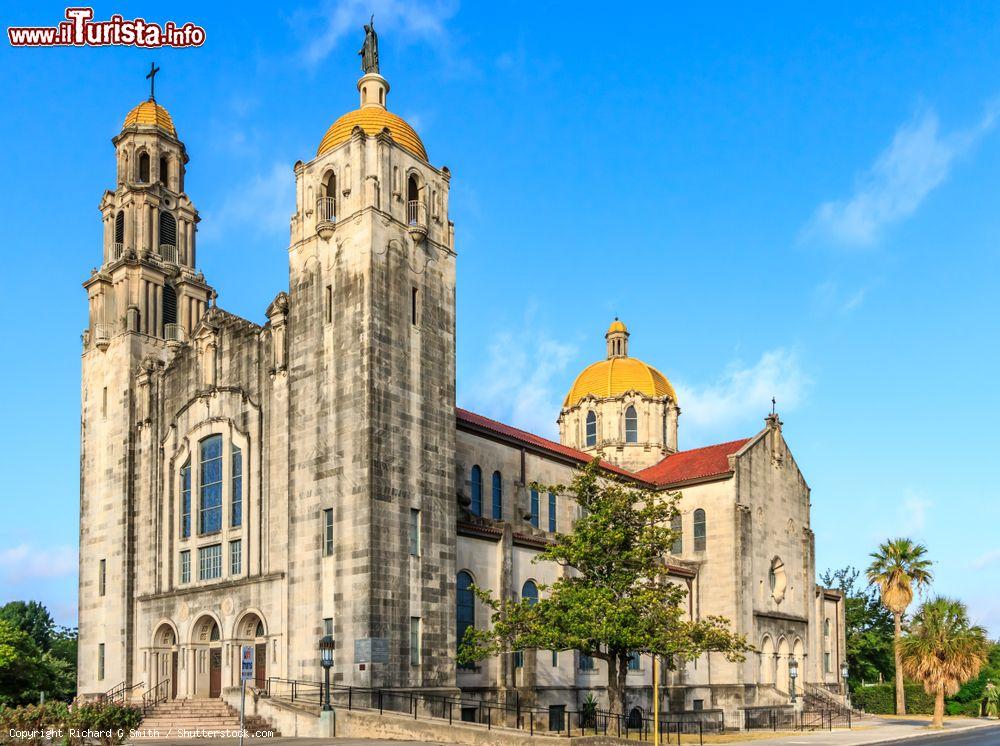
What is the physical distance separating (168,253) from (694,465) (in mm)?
31075

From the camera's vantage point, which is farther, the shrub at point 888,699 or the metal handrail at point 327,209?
the shrub at point 888,699

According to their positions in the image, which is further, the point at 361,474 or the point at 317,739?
the point at 361,474

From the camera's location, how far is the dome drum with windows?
239 feet

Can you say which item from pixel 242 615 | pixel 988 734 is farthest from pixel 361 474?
pixel 988 734

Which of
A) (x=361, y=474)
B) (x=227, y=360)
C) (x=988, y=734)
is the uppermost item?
(x=227, y=360)

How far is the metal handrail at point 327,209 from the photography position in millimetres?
41562

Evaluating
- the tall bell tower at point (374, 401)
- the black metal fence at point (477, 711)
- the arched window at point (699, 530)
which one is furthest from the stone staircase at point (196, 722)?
the arched window at point (699, 530)

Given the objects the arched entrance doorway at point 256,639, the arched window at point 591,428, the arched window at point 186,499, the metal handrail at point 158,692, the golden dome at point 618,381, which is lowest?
the metal handrail at point 158,692

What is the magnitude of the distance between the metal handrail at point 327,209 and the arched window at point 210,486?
35.2 feet

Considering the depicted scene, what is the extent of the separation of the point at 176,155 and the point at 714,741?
126 ft

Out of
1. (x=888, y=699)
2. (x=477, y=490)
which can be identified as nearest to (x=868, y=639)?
(x=888, y=699)

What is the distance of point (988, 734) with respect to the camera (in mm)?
46625

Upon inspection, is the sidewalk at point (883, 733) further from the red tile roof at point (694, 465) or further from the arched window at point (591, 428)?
the arched window at point (591, 428)

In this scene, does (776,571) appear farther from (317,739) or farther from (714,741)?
(317,739)
